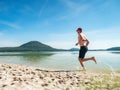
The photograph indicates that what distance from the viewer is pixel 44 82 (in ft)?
32.5

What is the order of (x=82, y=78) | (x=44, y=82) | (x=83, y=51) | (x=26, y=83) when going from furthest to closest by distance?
(x=83, y=51) < (x=82, y=78) < (x=44, y=82) < (x=26, y=83)

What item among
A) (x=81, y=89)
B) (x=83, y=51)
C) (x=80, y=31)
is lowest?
(x=81, y=89)

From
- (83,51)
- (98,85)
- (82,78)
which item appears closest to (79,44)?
(83,51)

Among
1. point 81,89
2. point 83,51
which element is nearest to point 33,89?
point 81,89

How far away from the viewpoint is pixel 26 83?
367 inches

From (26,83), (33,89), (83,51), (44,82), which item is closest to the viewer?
(33,89)

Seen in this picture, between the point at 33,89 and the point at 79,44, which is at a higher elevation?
the point at 79,44

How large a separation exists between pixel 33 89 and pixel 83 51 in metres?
6.16

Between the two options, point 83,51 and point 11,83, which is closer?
point 11,83

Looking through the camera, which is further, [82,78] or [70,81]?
[82,78]

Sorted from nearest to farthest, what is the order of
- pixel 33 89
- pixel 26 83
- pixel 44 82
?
pixel 33 89 < pixel 26 83 < pixel 44 82

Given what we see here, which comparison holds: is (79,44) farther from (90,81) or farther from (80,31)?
(90,81)

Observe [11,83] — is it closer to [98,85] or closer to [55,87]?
[55,87]

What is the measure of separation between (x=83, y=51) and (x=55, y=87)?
17.5ft
